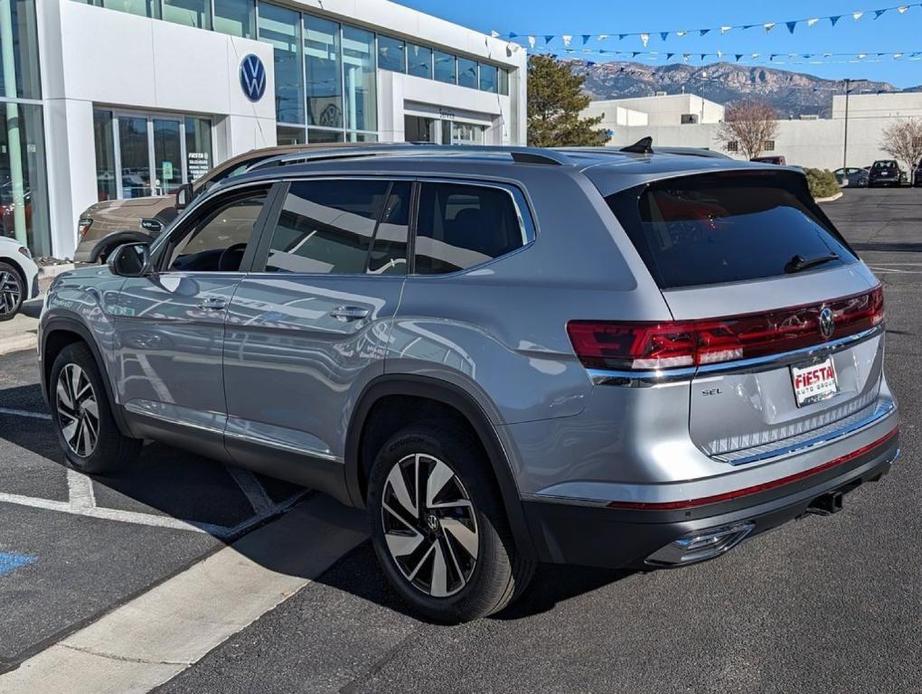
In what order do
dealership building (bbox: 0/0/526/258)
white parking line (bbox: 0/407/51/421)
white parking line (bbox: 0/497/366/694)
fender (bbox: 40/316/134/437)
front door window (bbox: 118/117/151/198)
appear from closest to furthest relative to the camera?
1. white parking line (bbox: 0/497/366/694)
2. fender (bbox: 40/316/134/437)
3. white parking line (bbox: 0/407/51/421)
4. dealership building (bbox: 0/0/526/258)
5. front door window (bbox: 118/117/151/198)

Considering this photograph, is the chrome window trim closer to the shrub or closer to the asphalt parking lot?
the asphalt parking lot

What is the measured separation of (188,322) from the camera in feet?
16.3

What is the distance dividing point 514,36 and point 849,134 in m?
64.5

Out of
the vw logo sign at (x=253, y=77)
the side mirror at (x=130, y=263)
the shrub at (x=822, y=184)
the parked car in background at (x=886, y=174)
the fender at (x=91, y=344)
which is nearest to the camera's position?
the side mirror at (x=130, y=263)

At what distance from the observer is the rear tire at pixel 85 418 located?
5770 millimetres

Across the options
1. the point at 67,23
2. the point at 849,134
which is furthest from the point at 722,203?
the point at 849,134

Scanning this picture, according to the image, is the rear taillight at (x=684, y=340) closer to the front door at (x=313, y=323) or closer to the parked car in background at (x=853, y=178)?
the front door at (x=313, y=323)

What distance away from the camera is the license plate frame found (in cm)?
363

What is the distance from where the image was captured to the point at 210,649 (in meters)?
3.85

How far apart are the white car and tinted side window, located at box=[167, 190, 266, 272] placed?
7625mm

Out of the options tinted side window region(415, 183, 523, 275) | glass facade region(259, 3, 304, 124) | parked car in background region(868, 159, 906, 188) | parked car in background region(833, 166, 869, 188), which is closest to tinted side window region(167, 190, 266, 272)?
tinted side window region(415, 183, 523, 275)

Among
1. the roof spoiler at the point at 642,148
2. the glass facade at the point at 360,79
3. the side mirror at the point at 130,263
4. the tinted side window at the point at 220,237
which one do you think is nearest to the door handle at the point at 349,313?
the tinted side window at the point at 220,237

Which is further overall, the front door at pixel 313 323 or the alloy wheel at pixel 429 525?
the front door at pixel 313 323

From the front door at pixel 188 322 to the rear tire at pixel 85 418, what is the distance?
32 centimetres
